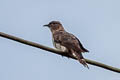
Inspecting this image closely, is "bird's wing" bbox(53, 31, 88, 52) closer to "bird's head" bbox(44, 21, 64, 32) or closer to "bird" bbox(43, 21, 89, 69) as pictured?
"bird" bbox(43, 21, 89, 69)

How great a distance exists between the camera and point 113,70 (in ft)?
14.7

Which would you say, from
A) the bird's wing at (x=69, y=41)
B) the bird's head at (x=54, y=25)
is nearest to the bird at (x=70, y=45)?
the bird's wing at (x=69, y=41)

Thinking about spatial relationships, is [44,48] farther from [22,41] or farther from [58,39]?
[58,39]

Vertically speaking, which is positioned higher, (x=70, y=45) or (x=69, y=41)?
(x=69, y=41)

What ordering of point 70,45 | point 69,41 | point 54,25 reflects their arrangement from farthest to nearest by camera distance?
point 54,25
point 69,41
point 70,45

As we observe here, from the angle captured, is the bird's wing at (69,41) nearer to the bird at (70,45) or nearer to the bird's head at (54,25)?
the bird at (70,45)

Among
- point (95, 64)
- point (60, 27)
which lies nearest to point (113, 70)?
point (95, 64)

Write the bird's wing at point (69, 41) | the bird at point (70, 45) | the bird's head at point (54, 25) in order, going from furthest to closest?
1. the bird's head at point (54, 25)
2. the bird's wing at point (69, 41)
3. the bird at point (70, 45)

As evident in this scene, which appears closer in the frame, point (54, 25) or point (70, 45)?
point (70, 45)

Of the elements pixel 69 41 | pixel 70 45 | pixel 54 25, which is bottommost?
pixel 70 45

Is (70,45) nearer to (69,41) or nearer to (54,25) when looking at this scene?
(69,41)

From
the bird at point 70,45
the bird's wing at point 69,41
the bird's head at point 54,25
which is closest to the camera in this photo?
the bird at point 70,45

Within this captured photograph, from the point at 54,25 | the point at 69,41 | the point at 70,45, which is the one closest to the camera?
the point at 70,45

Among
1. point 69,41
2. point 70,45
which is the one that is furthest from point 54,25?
point 70,45
